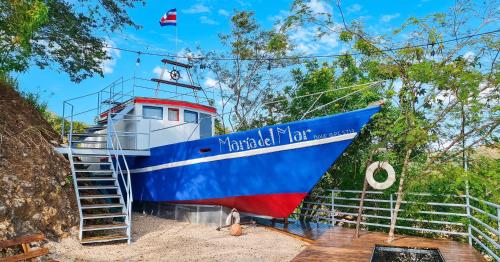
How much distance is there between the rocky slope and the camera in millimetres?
6855

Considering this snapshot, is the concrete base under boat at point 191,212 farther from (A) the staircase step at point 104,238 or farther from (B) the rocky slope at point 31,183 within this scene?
(B) the rocky slope at point 31,183

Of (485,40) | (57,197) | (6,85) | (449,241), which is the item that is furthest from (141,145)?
(485,40)

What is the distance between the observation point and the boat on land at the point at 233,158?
787 cm

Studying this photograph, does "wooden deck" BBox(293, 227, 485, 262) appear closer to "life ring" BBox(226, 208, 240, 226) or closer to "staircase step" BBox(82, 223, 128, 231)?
"life ring" BBox(226, 208, 240, 226)

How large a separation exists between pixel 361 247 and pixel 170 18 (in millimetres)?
10388

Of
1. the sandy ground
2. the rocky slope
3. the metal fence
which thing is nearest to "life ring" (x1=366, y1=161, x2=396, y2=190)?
the metal fence

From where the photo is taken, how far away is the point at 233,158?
8664 millimetres

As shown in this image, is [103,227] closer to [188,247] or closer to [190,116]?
[188,247]

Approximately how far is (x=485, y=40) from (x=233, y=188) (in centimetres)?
605

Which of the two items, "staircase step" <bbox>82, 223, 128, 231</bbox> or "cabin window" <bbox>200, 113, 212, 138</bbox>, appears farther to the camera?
"cabin window" <bbox>200, 113, 212, 138</bbox>

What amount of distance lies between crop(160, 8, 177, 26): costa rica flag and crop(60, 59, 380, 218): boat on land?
13.1 ft

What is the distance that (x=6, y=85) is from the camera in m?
10.8

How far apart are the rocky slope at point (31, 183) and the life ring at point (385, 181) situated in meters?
6.22

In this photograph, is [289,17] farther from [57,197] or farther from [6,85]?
[6,85]
